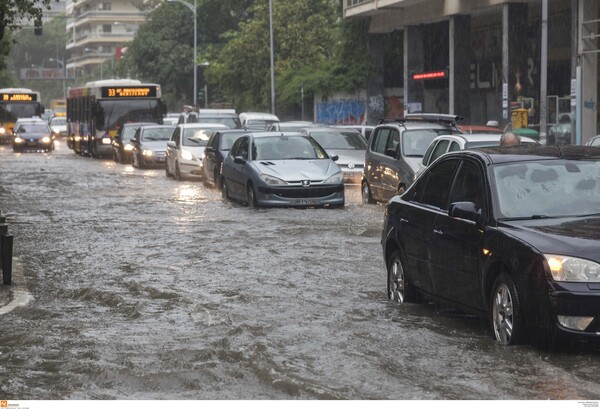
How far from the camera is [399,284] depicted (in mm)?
11648

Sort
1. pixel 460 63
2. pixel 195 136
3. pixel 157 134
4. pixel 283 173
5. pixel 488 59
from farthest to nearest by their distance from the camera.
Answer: pixel 488 59 < pixel 460 63 < pixel 157 134 < pixel 195 136 < pixel 283 173

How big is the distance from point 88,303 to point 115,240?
21.3ft

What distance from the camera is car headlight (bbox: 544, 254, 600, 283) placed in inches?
345

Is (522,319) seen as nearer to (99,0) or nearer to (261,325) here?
(261,325)

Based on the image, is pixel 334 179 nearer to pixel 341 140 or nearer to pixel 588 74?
pixel 341 140

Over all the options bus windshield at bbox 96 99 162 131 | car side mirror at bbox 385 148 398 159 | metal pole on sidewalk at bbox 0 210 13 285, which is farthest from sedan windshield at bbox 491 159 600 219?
bus windshield at bbox 96 99 162 131

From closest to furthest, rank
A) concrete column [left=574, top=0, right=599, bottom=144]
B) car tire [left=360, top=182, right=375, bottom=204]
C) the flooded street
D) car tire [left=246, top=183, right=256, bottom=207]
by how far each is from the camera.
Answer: the flooded street
car tire [left=246, top=183, right=256, bottom=207]
car tire [left=360, top=182, right=375, bottom=204]
concrete column [left=574, top=0, right=599, bottom=144]

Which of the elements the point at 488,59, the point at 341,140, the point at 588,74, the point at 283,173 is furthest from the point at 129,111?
the point at 283,173

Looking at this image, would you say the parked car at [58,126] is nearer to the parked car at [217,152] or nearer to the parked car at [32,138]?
the parked car at [32,138]

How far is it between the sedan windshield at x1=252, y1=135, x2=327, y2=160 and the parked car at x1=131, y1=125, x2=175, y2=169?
1615cm

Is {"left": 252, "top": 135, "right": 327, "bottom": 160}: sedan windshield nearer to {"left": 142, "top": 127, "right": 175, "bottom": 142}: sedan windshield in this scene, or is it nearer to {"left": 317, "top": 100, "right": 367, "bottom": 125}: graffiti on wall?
{"left": 142, "top": 127, "right": 175, "bottom": 142}: sedan windshield

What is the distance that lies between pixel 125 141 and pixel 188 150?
40.5 feet

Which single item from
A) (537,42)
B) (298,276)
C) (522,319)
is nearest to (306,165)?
Answer: (298,276)

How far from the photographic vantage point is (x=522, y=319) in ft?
29.7
